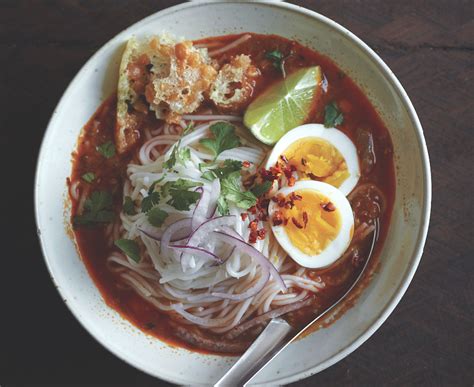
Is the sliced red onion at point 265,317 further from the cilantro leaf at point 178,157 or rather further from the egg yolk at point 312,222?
the cilantro leaf at point 178,157

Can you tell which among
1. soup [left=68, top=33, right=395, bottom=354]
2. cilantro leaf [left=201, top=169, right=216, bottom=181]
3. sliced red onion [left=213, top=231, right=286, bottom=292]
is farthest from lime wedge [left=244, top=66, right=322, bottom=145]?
sliced red onion [left=213, top=231, right=286, bottom=292]

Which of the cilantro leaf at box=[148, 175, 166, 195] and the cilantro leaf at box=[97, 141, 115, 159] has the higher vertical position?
the cilantro leaf at box=[97, 141, 115, 159]

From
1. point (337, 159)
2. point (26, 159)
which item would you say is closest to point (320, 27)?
point (337, 159)

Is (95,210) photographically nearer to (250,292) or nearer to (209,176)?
(209,176)

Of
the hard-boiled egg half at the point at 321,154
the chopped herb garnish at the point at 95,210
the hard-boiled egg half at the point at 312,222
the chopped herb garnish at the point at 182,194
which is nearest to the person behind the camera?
the chopped herb garnish at the point at 182,194

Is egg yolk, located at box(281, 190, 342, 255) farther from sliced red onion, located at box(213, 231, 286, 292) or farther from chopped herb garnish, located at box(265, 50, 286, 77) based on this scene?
chopped herb garnish, located at box(265, 50, 286, 77)

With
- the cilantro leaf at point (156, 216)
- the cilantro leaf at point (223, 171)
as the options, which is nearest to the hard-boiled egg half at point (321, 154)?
the cilantro leaf at point (223, 171)
